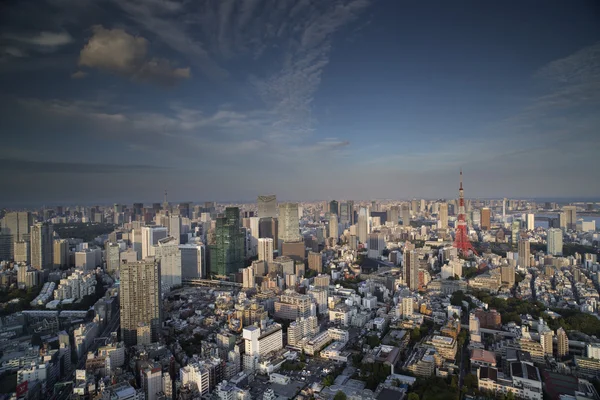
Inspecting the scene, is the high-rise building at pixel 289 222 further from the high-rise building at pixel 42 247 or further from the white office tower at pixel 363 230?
the high-rise building at pixel 42 247

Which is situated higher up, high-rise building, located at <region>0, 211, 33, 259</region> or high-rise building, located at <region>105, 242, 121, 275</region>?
high-rise building, located at <region>0, 211, 33, 259</region>

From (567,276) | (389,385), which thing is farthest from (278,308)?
(567,276)

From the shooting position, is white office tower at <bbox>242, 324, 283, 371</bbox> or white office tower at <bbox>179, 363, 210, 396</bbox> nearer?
white office tower at <bbox>179, 363, 210, 396</bbox>

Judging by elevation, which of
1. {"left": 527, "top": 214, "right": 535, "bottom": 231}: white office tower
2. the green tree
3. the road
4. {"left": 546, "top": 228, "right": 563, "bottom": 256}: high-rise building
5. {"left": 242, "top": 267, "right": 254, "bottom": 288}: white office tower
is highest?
{"left": 527, "top": 214, "right": 535, "bottom": 231}: white office tower

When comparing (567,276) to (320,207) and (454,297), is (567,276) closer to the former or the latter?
(454,297)

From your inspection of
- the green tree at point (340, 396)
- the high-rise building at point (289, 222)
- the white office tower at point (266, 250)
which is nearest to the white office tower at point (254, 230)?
the high-rise building at point (289, 222)

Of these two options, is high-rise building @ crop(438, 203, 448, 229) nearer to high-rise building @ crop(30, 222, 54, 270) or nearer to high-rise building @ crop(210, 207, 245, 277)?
high-rise building @ crop(210, 207, 245, 277)

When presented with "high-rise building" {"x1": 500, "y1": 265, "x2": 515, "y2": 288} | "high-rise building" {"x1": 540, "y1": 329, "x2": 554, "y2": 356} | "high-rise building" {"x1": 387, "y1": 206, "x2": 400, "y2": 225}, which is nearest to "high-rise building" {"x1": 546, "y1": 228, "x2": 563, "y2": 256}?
"high-rise building" {"x1": 500, "y1": 265, "x2": 515, "y2": 288}

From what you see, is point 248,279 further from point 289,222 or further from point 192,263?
point 289,222
